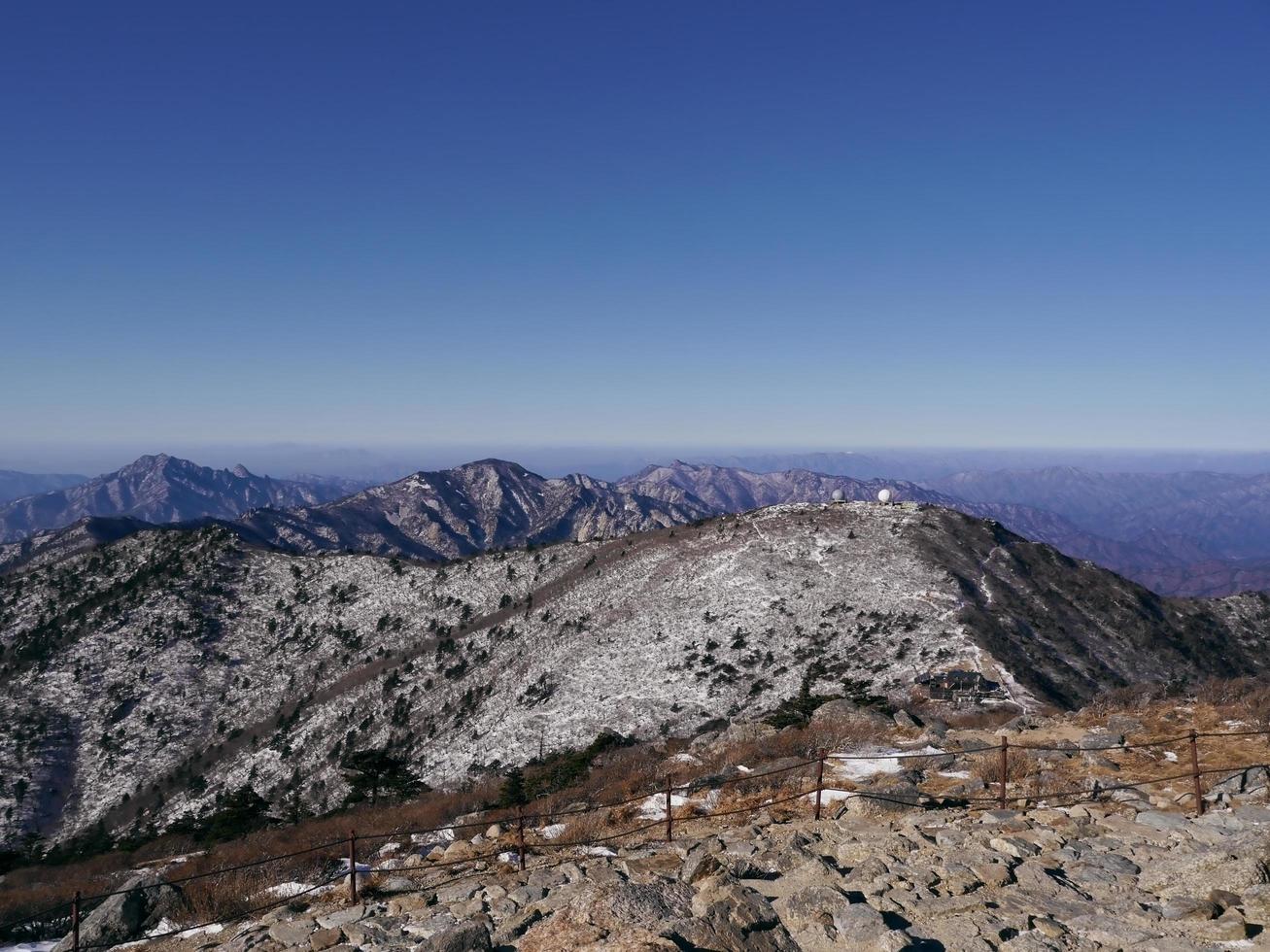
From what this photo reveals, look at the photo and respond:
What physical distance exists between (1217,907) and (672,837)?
10.4 meters

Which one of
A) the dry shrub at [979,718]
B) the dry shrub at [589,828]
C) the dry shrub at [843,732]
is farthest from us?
the dry shrub at [979,718]

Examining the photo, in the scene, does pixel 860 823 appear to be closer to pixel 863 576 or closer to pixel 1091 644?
pixel 863 576

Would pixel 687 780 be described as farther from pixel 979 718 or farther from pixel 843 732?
pixel 979 718

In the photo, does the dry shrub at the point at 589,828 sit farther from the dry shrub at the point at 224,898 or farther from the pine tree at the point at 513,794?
the pine tree at the point at 513,794

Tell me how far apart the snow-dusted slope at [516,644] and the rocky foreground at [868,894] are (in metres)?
29.9

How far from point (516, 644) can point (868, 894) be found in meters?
58.8

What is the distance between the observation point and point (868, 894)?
12273mm

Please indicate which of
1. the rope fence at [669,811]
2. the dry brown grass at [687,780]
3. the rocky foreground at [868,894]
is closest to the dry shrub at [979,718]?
the dry brown grass at [687,780]

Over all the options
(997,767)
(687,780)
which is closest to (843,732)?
(687,780)

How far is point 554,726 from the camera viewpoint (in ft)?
167

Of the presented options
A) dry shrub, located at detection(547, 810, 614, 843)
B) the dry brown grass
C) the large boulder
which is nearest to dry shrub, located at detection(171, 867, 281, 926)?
the dry brown grass

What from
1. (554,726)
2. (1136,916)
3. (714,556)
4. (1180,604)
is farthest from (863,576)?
(1136,916)

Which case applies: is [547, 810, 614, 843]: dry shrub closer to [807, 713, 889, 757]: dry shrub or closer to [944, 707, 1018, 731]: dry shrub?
[807, 713, 889, 757]: dry shrub

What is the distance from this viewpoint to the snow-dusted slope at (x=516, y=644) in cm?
5112
